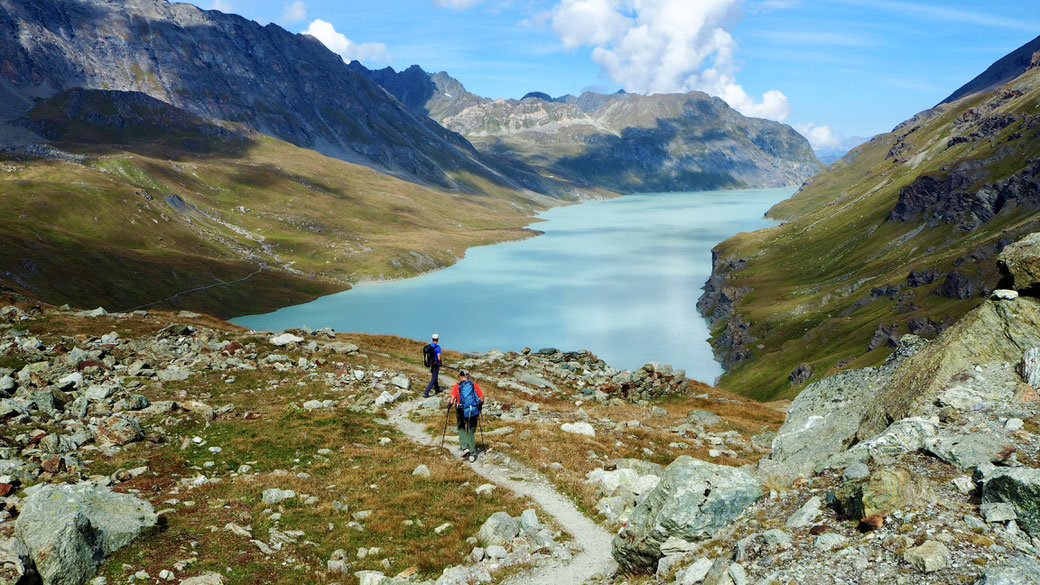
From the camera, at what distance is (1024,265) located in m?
18.3

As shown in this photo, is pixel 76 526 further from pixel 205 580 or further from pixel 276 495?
pixel 276 495

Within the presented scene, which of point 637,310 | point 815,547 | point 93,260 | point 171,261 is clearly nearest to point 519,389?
point 815,547

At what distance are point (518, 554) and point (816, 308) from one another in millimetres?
160320

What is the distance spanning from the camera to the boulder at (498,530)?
57.4 feet

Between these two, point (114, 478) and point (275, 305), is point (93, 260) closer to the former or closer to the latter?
point (275, 305)

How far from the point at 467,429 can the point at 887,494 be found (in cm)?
1747

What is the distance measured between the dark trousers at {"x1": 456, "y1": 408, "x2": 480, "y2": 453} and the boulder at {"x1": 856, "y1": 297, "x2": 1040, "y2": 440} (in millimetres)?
14914

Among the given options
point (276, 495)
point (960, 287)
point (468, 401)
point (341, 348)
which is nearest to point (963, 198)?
point (960, 287)

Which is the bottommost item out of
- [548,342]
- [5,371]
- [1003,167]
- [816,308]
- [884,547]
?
[548,342]

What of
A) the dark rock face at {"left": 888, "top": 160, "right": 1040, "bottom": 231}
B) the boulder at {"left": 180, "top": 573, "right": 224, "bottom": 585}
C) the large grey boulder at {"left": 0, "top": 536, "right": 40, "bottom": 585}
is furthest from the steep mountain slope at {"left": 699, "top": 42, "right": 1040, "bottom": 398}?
the large grey boulder at {"left": 0, "top": 536, "right": 40, "bottom": 585}

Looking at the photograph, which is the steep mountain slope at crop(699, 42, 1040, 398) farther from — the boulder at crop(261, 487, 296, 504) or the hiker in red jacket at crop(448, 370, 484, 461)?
the boulder at crop(261, 487, 296, 504)

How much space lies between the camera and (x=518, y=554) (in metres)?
16.9

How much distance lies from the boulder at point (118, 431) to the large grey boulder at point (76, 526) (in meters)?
6.52

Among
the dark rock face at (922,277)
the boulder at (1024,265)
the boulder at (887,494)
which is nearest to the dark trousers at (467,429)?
the boulder at (887,494)
